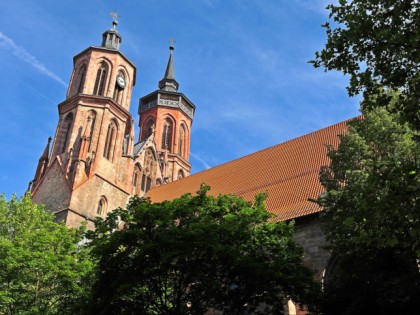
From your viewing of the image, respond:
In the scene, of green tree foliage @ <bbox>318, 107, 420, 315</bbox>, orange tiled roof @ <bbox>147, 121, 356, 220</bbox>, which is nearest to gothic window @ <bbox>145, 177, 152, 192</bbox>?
orange tiled roof @ <bbox>147, 121, 356, 220</bbox>

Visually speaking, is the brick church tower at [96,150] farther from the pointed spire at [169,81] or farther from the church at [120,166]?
the pointed spire at [169,81]

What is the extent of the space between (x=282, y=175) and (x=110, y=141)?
41.6ft

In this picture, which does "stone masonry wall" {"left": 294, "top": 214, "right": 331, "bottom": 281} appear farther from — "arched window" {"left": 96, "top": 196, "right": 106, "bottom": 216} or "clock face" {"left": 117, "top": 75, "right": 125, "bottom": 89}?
"clock face" {"left": 117, "top": 75, "right": 125, "bottom": 89}

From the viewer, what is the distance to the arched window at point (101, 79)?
104 ft

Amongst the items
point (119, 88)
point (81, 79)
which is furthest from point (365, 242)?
point (81, 79)

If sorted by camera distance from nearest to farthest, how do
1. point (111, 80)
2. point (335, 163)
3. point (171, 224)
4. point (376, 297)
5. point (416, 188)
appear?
point (416, 188)
point (376, 297)
point (171, 224)
point (335, 163)
point (111, 80)

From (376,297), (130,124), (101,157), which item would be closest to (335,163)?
(376,297)

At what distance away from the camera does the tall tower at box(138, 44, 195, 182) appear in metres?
40.7

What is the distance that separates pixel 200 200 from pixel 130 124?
2077 centimetres

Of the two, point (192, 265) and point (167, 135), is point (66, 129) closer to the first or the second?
point (167, 135)

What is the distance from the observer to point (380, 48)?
25.6ft

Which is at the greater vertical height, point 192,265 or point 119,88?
point 119,88

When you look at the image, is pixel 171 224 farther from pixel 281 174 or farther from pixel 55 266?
pixel 281 174

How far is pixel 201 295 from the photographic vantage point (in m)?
11.3
